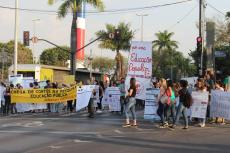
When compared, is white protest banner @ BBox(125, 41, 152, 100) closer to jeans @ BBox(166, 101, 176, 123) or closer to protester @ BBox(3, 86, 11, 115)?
jeans @ BBox(166, 101, 176, 123)

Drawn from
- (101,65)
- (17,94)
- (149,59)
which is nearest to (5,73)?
(101,65)

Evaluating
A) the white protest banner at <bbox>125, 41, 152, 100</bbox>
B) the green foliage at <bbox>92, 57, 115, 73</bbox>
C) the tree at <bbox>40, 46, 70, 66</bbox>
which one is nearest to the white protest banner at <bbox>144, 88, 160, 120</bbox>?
the white protest banner at <bbox>125, 41, 152, 100</bbox>

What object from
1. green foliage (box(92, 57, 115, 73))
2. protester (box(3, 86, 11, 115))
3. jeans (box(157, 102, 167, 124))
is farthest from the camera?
green foliage (box(92, 57, 115, 73))

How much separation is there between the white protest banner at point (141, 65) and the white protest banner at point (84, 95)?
310 cm

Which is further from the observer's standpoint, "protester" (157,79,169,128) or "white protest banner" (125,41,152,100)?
"white protest banner" (125,41,152,100)

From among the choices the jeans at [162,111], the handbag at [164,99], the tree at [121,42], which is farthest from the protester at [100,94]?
the tree at [121,42]

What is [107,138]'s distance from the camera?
1507cm

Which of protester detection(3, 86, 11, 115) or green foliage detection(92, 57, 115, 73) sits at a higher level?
green foliage detection(92, 57, 115, 73)

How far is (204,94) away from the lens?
1928 centimetres

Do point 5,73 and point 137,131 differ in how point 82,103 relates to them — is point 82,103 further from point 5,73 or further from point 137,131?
point 5,73

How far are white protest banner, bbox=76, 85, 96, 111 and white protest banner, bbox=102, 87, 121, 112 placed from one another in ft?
4.57

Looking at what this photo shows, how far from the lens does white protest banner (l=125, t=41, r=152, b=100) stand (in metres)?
21.8

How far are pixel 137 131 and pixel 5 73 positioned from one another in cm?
7034

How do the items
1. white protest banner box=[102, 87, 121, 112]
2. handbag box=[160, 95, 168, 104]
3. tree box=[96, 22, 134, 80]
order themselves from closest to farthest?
1. handbag box=[160, 95, 168, 104]
2. white protest banner box=[102, 87, 121, 112]
3. tree box=[96, 22, 134, 80]
